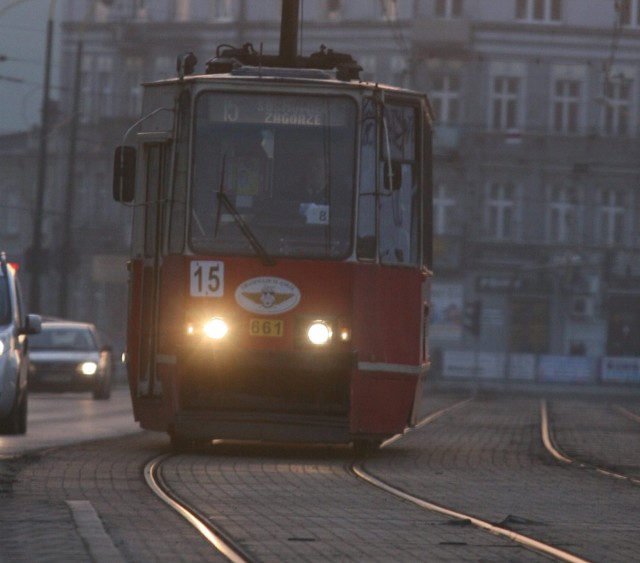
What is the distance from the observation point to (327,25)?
221ft

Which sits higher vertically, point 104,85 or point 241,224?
point 104,85

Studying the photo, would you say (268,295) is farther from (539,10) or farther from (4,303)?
(539,10)

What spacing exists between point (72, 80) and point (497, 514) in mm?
59921

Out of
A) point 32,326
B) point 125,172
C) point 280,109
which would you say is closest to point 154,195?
point 125,172

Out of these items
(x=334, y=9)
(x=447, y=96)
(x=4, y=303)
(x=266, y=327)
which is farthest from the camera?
(x=334, y=9)

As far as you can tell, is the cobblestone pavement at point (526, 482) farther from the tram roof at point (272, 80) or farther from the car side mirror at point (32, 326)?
the car side mirror at point (32, 326)

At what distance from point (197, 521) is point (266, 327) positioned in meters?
5.51

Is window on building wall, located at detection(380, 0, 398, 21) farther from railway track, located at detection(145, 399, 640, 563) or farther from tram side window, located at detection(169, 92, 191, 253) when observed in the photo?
tram side window, located at detection(169, 92, 191, 253)

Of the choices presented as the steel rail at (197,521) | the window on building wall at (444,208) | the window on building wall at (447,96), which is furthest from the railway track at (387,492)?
the window on building wall at (447,96)

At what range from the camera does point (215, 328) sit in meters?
15.9

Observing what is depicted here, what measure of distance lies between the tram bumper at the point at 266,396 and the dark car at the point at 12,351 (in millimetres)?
3624

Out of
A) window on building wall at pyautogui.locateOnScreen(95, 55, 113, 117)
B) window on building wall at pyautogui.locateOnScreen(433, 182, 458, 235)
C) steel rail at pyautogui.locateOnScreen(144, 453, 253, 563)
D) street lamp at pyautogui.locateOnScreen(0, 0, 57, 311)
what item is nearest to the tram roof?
steel rail at pyautogui.locateOnScreen(144, 453, 253, 563)

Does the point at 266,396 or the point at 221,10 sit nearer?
the point at 266,396

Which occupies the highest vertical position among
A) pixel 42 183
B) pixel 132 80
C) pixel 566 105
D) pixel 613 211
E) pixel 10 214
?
pixel 132 80
